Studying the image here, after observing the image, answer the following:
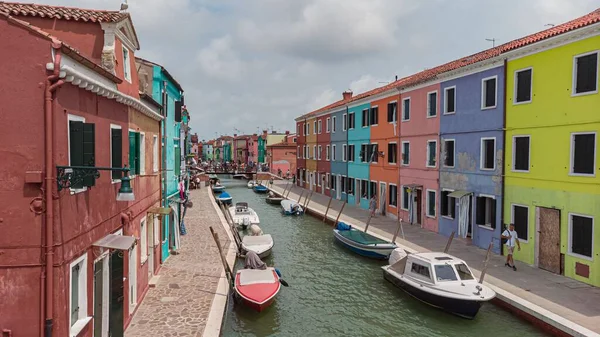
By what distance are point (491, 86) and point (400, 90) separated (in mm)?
9062

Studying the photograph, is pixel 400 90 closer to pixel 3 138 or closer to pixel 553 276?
pixel 553 276

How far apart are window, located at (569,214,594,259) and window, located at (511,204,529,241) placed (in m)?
2.15

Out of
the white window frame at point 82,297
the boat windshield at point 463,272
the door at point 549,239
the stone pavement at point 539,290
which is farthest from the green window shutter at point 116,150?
the door at point 549,239

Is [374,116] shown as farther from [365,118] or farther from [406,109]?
[406,109]

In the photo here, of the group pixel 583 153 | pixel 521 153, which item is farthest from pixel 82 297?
pixel 521 153

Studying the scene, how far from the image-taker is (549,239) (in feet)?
55.3

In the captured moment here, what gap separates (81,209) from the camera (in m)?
8.16

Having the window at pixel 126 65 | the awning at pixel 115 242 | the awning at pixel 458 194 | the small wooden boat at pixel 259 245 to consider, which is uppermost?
the window at pixel 126 65

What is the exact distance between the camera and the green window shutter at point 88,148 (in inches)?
306

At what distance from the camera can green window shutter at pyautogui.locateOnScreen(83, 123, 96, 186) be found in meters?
7.76

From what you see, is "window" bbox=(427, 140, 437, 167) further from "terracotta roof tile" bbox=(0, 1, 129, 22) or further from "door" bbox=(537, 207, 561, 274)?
"terracotta roof tile" bbox=(0, 1, 129, 22)

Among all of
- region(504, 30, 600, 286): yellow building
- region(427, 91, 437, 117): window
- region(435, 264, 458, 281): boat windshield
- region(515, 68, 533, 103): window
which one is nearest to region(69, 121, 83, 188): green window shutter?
region(435, 264, 458, 281): boat windshield

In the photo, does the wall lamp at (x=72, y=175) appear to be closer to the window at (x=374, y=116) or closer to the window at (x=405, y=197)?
the window at (x=405, y=197)

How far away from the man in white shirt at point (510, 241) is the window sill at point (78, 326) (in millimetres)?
15139
